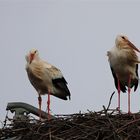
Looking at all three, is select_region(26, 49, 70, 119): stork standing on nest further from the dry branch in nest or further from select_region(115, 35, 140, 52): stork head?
the dry branch in nest

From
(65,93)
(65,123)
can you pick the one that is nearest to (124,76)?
(65,93)

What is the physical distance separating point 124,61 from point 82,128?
162 centimetres

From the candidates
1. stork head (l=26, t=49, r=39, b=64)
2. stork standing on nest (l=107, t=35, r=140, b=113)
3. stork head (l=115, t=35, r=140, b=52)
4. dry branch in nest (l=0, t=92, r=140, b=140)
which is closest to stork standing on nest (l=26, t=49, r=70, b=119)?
stork head (l=26, t=49, r=39, b=64)

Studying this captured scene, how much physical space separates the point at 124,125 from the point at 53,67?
6.34ft

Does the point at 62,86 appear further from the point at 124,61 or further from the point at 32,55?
the point at 124,61

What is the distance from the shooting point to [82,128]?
20.6 feet

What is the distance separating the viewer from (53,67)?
7887 millimetres

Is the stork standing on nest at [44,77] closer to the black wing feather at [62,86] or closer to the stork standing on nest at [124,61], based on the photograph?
the black wing feather at [62,86]

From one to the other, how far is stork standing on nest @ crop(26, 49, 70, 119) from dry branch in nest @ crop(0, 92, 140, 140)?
122 centimetres

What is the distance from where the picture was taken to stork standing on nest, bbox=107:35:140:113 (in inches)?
303

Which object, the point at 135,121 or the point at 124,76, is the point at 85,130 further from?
the point at 124,76

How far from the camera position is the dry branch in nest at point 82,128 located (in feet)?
19.9

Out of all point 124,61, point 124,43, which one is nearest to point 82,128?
point 124,61

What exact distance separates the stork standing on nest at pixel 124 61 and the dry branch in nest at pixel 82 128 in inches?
49.2
